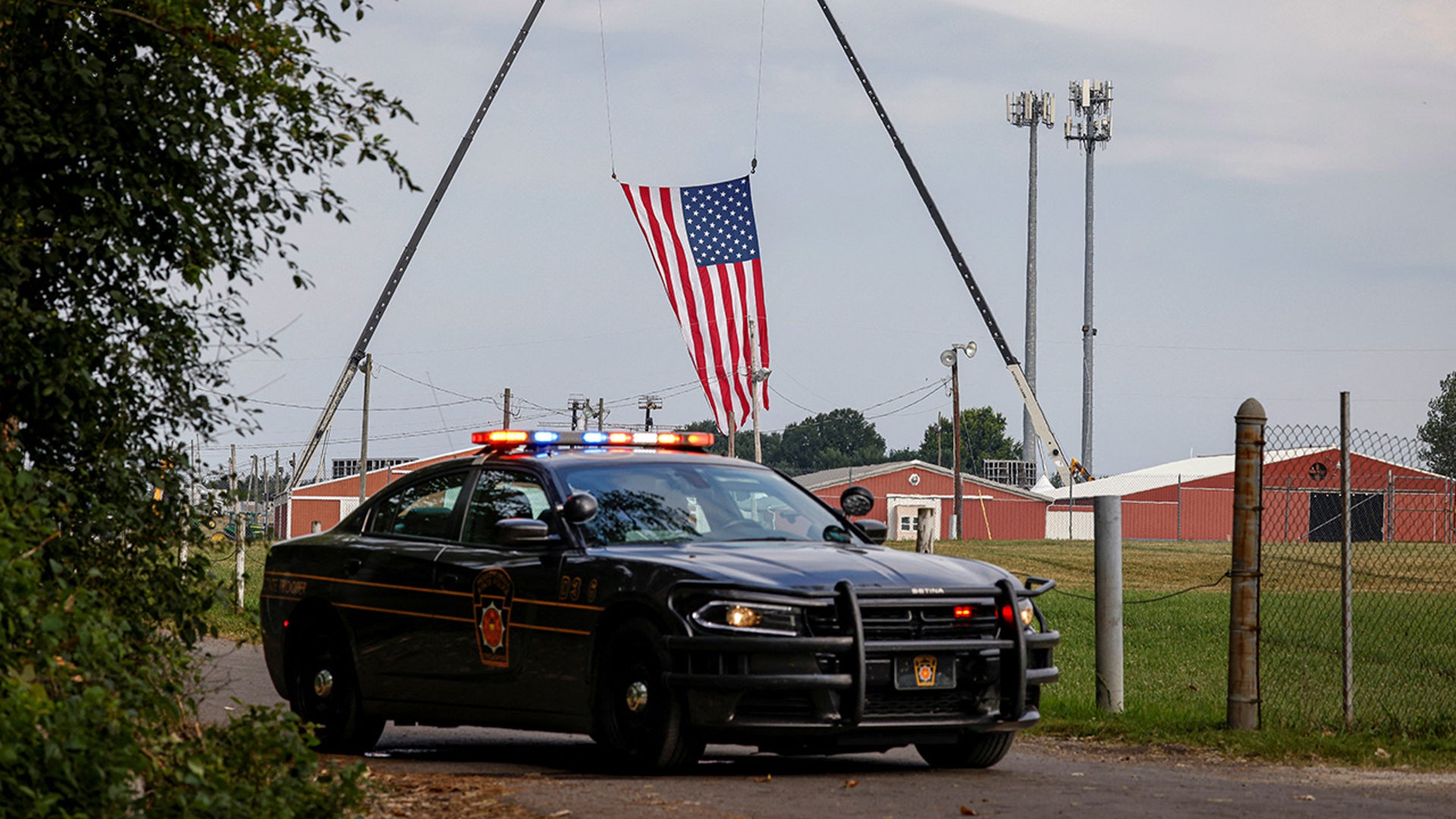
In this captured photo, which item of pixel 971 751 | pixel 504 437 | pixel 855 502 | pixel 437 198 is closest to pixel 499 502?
pixel 504 437

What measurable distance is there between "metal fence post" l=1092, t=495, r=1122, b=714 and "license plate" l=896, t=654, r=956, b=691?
340 centimetres

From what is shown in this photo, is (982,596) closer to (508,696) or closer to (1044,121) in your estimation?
Result: (508,696)

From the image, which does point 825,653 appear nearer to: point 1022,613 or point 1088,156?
point 1022,613

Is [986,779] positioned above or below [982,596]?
below

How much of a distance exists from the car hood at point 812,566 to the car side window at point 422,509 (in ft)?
4.78

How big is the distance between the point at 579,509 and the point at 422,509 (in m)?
1.61

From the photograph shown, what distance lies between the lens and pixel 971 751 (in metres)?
9.41

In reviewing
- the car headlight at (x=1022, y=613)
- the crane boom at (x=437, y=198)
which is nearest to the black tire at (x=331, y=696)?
the car headlight at (x=1022, y=613)

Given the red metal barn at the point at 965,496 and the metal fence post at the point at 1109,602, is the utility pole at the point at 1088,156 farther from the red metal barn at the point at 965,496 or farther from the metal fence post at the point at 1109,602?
the metal fence post at the point at 1109,602

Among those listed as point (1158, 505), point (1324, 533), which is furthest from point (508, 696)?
point (1158, 505)

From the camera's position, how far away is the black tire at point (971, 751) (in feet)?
30.6

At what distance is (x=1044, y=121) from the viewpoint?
100812 millimetres

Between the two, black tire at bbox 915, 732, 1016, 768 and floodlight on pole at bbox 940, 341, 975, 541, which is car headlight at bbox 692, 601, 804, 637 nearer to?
black tire at bbox 915, 732, 1016, 768

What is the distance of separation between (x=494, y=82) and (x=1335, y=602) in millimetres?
18289
